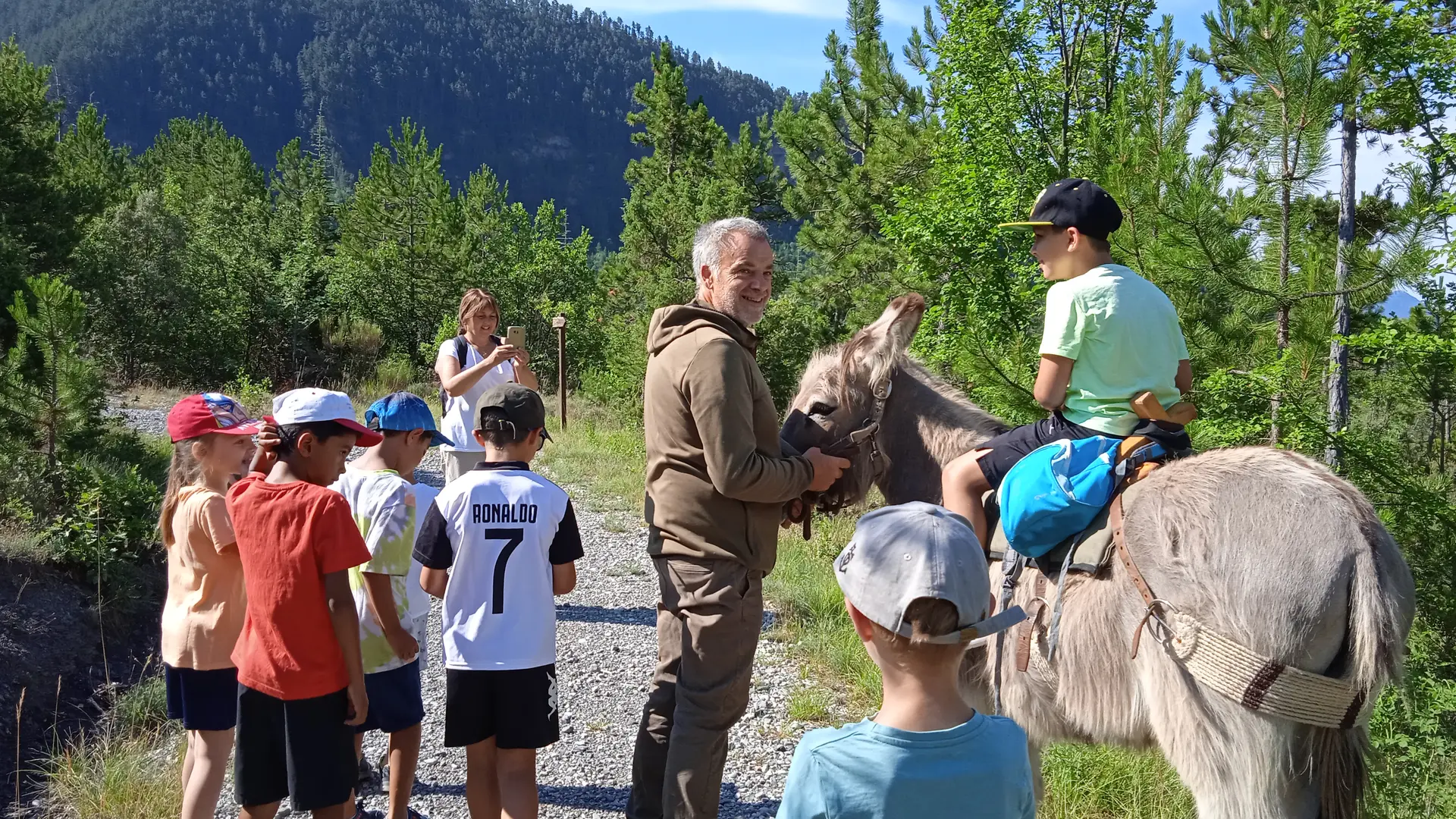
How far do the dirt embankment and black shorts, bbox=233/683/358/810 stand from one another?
4.16 m

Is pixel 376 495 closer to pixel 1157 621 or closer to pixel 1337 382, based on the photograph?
pixel 1157 621

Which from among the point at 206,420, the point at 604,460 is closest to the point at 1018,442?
the point at 206,420

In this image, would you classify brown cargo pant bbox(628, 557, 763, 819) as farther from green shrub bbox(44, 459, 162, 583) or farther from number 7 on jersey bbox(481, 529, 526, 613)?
green shrub bbox(44, 459, 162, 583)

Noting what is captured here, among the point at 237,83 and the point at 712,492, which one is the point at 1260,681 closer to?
the point at 712,492

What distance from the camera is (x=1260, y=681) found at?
2578mm

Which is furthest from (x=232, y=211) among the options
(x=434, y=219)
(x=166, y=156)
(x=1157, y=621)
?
(x=1157, y=621)

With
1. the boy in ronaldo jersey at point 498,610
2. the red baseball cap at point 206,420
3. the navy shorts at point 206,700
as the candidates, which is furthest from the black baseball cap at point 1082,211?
the navy shorts at point 206,700

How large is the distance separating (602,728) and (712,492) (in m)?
2.83

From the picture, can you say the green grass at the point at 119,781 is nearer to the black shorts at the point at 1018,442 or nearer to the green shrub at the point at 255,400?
the black shorts at the point at 1018,442

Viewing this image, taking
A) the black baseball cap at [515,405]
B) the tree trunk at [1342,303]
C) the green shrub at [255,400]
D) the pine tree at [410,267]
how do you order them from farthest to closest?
1. the pine tree at [410,267]
2. the green shrub at [255,400]
3. the tree trunk at [1342,303]
4. the black baseball cap at [515,405]

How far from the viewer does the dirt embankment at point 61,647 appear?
22.1 feet

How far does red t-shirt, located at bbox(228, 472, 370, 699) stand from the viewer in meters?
2.98

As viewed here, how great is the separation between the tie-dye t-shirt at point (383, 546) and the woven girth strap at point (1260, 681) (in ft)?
9.16

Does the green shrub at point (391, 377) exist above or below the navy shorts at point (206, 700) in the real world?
above
